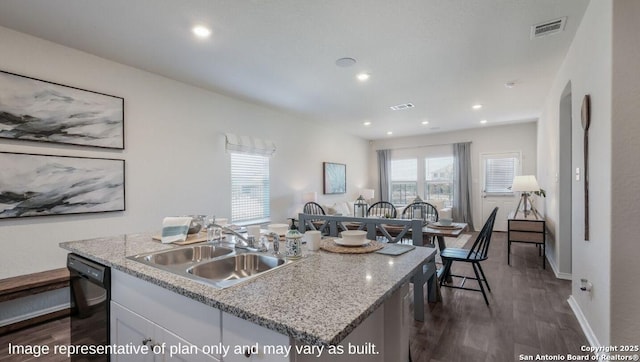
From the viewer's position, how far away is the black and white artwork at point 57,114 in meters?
2.55

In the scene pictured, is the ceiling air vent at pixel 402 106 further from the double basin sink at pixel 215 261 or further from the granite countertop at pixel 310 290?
the double basin sink at pixel 215 261

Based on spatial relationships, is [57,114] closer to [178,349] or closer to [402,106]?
[178,349]

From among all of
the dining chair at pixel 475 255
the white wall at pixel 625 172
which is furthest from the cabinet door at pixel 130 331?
the dining chair at pixel 475 255

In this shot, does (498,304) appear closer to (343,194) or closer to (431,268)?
(431,268)

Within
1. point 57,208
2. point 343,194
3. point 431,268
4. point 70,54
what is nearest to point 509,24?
point 431,268

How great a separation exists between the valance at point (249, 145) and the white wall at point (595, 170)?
3.99 m

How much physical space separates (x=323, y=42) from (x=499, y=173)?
20.8ft

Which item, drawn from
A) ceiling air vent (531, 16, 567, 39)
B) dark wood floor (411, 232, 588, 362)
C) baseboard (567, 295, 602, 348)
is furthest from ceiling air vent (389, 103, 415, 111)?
baseboard (567, 295, 602, 348)

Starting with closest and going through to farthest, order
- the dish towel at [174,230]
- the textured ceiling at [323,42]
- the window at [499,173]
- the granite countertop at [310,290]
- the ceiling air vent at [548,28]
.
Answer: the granite countertop at [310,290], the dish towel at [174,230], the textured ceiling at [323,42], the ceiling air vent at [548,28], the window at [499,173]

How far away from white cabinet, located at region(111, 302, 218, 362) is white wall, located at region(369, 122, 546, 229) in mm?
7695

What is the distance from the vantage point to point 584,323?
236cm

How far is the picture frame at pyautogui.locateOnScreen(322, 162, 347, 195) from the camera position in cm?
665

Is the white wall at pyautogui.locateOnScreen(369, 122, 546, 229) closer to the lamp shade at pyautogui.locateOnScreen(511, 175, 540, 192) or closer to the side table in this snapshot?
the lamp shade at pyautogui.locateOnScreen(511, 175, 540, 192)

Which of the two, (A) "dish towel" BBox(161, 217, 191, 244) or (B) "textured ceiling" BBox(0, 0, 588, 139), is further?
(B) "textured ceiling" BBox(0, 0, 588, 139)
